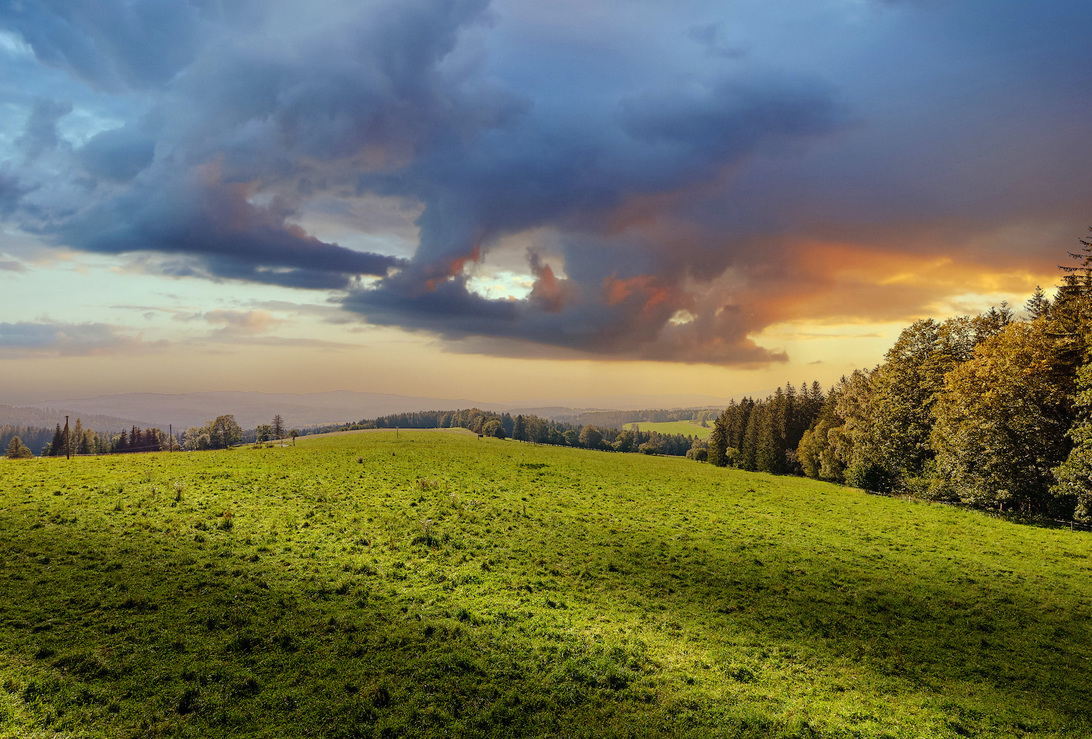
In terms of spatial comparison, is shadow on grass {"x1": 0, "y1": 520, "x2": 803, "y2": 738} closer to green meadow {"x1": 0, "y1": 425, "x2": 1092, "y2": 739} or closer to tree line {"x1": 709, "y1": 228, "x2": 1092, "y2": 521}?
green meadow {"x1": 0, "y1": 425, "x2": 1092, "y2": 739}

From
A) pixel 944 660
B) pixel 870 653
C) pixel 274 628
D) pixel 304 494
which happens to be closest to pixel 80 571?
pixel 274 628

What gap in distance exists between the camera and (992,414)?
119ft

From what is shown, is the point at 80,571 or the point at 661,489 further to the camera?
the point at 661,489

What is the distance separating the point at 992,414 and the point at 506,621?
43065 mm

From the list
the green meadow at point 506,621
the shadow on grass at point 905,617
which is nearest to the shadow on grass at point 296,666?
the green meadow at point 506,621

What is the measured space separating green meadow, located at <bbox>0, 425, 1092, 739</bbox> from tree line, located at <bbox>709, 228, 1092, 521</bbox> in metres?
6.27

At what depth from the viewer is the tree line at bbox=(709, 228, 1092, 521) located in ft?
109

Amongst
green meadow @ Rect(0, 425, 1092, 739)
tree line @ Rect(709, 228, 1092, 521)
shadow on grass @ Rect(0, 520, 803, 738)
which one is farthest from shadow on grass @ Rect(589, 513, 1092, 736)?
tree line @ Rect(709, 228, 1092, 521)

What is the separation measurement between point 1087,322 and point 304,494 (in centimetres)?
5674

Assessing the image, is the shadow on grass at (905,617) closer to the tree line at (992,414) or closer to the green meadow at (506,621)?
the green meadow at (506,621)

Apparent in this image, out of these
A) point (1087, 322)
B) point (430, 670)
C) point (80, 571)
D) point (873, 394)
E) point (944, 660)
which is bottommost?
point (944, 660)

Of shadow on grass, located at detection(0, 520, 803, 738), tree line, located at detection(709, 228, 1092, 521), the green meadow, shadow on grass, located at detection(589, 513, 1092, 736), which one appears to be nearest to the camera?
shadow on grass, located at detection(0, 520, 803, 738)

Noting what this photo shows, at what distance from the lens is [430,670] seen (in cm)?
1298

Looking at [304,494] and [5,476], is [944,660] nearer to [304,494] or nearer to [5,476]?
[304,494]
